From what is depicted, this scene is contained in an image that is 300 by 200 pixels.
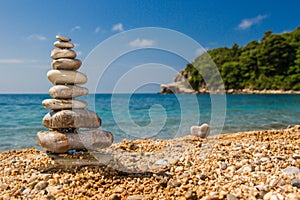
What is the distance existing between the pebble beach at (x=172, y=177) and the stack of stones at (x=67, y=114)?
523mm

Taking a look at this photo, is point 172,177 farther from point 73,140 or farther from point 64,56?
point 64,56

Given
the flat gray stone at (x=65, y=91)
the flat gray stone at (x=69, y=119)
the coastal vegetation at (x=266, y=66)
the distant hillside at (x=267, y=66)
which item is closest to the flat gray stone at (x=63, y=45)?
the flat gray stone at (x=65, y=91)

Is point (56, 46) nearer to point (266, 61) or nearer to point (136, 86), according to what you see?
point (136, 86)

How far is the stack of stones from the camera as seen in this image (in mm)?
6016

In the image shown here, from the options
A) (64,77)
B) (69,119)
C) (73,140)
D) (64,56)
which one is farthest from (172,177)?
(64,56)

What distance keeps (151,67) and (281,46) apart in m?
78.4

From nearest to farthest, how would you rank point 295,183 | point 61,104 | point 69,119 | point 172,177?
point 295,183
point 172,177
point 69,119
point 61,104

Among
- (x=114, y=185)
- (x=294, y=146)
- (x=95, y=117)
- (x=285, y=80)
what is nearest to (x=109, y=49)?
(x=95, y=117)

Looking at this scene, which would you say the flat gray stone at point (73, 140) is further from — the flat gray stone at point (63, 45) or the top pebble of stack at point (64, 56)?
the flat gray stone at point (63, 45)

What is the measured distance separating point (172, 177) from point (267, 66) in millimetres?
81228

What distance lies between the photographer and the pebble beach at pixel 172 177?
4016 mm

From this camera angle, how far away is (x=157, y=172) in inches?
200

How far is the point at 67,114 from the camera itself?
19.7ft

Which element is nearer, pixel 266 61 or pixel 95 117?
pixel 95 117
